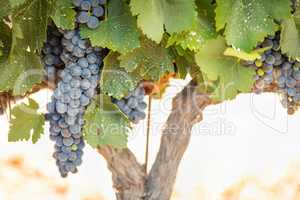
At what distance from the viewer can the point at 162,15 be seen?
0.80m

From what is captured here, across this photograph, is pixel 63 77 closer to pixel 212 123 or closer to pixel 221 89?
pixel 221 89

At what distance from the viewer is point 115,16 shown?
2.75 ft

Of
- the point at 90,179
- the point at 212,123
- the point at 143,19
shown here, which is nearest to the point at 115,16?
the point at 143,19

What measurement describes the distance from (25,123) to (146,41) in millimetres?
230

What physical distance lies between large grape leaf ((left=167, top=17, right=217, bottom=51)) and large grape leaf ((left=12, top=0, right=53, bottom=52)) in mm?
173

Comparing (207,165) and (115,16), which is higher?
(115,16)

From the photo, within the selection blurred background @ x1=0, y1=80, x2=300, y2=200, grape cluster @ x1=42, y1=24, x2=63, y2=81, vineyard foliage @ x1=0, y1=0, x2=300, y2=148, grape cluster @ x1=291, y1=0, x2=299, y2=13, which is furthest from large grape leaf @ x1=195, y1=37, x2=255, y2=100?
blurred background @ x1=0, y1=80, x2=300, y2=200

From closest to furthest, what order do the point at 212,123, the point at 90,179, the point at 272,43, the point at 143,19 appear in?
1. the point at 143,19
2. the point at 272,43
3. the point at 212,123
4. the point at 90,179

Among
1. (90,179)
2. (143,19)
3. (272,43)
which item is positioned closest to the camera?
(143,19)

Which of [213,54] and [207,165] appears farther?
[207,165]

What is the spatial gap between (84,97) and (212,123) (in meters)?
0.35

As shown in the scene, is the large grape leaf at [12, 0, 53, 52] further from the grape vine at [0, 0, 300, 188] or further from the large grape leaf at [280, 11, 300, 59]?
the large grape leaf at [280, 11, 300, 59]

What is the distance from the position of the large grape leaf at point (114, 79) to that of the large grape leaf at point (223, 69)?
0.34ft

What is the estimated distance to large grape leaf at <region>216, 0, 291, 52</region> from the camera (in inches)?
31.5
